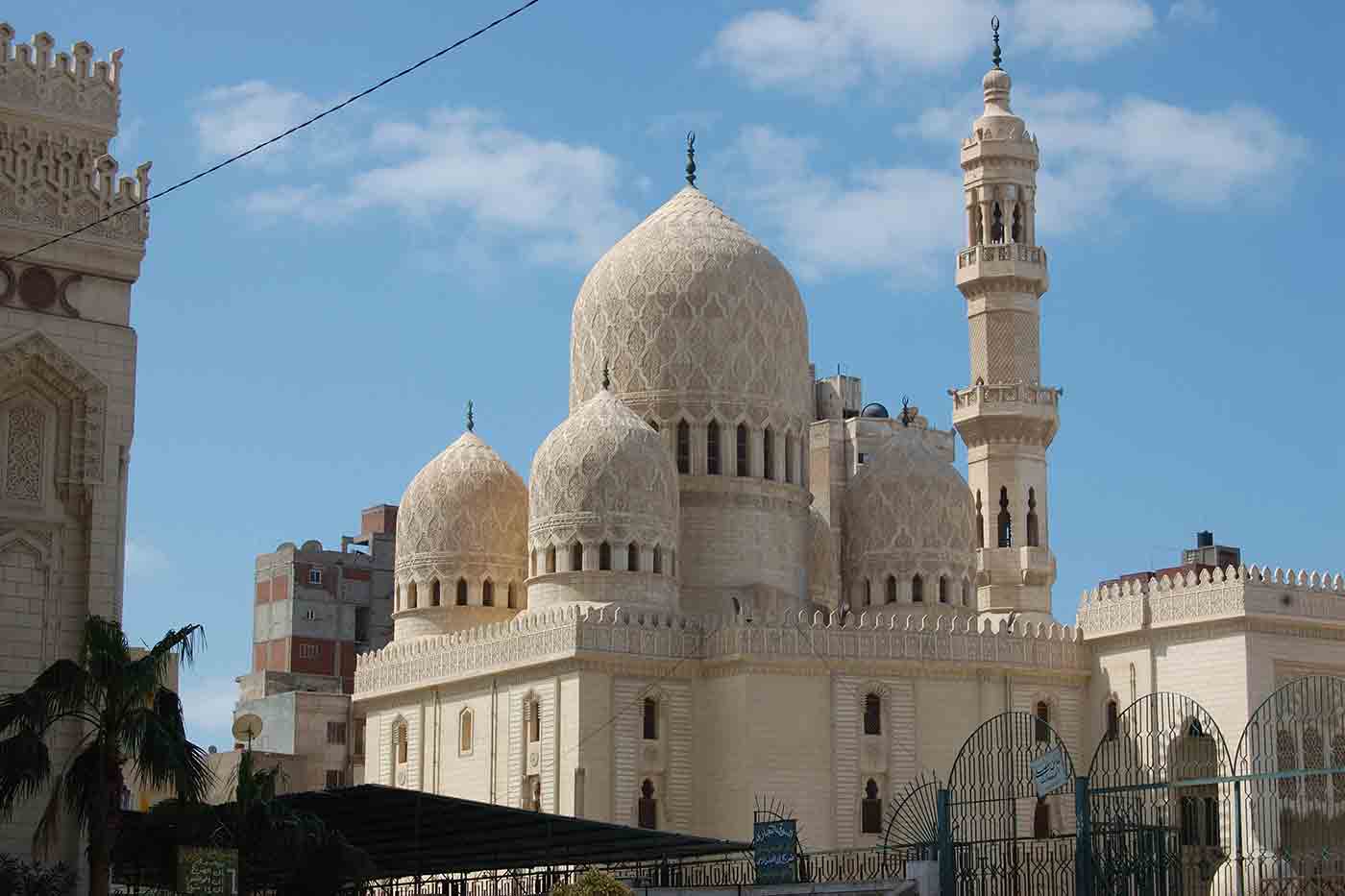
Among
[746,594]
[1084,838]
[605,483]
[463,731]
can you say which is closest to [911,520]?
[746,594]

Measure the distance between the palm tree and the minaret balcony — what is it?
1180 inches

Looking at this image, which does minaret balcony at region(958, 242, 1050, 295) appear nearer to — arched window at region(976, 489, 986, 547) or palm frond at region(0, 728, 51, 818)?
arched window at region(976, 489, 986, 547)

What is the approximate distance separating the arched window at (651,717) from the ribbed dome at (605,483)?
303cm

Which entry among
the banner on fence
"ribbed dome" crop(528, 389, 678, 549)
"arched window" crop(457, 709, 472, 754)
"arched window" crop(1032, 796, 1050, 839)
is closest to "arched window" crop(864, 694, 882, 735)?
"arched window" crop(1032, 796, 1050, 839)

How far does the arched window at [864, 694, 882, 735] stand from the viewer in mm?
42406

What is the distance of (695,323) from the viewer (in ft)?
149

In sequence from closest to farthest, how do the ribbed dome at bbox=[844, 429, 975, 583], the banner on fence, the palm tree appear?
the palm tree → the banner on fence → the ribbed dome at bbox=[844, 429, 975, 583]

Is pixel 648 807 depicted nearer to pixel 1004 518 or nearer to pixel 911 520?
pixel 911 520

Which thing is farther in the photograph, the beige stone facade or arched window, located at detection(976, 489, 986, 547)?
arched window, located at detection(976, 489, 986, 547)

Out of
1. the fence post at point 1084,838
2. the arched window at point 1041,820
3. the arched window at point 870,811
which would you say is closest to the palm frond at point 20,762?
the fence post at point 1084,838

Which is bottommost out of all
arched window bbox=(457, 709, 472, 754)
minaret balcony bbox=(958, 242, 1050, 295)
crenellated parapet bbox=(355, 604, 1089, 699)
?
arched window bbox=(457, 709, 472, 754)

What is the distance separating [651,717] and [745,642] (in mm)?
2294

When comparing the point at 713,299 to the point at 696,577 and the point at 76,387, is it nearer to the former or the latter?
the point at 696,577

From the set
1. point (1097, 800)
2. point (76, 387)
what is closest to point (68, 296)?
point (76, 387)
